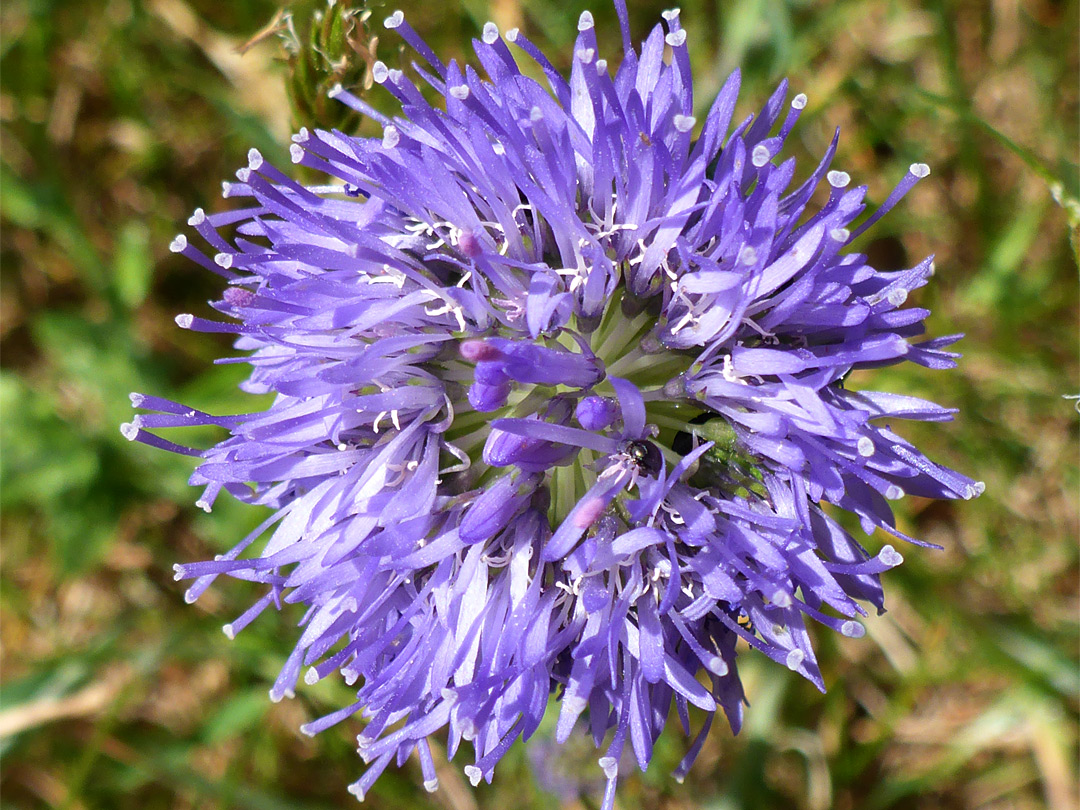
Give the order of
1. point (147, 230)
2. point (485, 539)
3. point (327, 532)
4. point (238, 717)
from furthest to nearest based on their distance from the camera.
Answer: point (147, 230), point (238, 717), point (327, 532), point (485, 539)

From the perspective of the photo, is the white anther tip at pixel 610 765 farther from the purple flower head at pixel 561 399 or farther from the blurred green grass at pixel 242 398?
the blurred green grass at pixel 242 398

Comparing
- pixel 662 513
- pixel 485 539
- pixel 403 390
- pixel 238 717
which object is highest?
pixel 403 390

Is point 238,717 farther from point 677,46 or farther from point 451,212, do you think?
point 677,46

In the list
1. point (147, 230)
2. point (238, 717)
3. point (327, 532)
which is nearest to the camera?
point (327, 532)

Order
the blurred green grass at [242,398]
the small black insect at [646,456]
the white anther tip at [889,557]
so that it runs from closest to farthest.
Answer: the white anther tip at [889,557], the small black insect at [646,456], the blurred green grass at [242,398]

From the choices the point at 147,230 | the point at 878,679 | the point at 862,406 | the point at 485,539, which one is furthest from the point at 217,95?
the point at 878,679

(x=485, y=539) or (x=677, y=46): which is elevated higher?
(x=677, y=46)

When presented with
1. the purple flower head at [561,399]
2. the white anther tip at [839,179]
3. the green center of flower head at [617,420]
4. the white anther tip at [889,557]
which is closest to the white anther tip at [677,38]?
the purple flower head at [561,399]

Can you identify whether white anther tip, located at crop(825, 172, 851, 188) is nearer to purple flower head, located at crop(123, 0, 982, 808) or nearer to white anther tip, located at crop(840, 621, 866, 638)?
purple flower head, located at crop(123, 0, 982, 808)

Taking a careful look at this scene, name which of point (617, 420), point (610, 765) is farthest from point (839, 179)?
point (610, 765)
